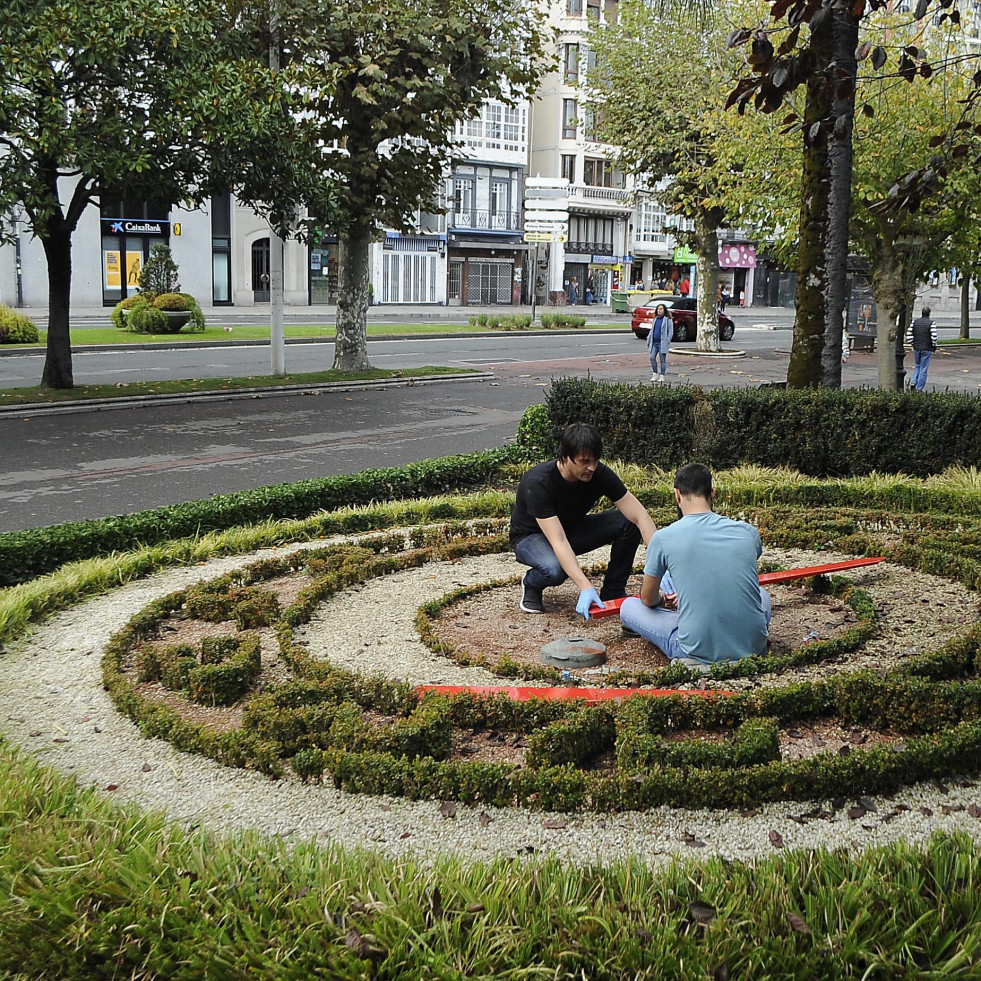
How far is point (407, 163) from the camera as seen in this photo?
69.5 feet

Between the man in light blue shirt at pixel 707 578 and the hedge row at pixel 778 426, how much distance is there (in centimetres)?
536

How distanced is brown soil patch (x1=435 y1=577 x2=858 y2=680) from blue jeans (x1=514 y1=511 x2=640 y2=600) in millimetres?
280

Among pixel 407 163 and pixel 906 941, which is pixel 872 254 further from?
pixel 906 941

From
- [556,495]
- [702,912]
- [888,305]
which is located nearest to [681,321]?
[888,305]

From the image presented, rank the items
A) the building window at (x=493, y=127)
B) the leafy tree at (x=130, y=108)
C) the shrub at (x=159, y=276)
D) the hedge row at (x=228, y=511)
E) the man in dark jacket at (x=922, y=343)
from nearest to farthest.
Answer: the hedge row at (x=228, y=511), the leafy tree at (x=130, y=108), the man in dark jacket at (x=922, y=343), the shrub at (x=159, y=276), the building window at (x=493, y=127)

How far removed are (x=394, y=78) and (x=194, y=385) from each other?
639 centimetres

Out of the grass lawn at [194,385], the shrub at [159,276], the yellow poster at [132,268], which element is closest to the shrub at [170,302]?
the shrub at [159,276]

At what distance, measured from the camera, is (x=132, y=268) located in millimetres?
47594

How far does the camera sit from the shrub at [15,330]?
91.9ft

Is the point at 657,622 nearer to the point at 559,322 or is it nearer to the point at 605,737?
the point at 605,737

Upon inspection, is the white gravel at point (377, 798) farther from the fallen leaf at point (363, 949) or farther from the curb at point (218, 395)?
the curb at point (218, 395)

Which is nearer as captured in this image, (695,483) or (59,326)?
(695,483)

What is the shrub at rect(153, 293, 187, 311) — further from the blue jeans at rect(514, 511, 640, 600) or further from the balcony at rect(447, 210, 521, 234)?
the balcony at rect(447, 210, 521, 234)

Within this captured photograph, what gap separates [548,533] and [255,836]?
3.08 meters
